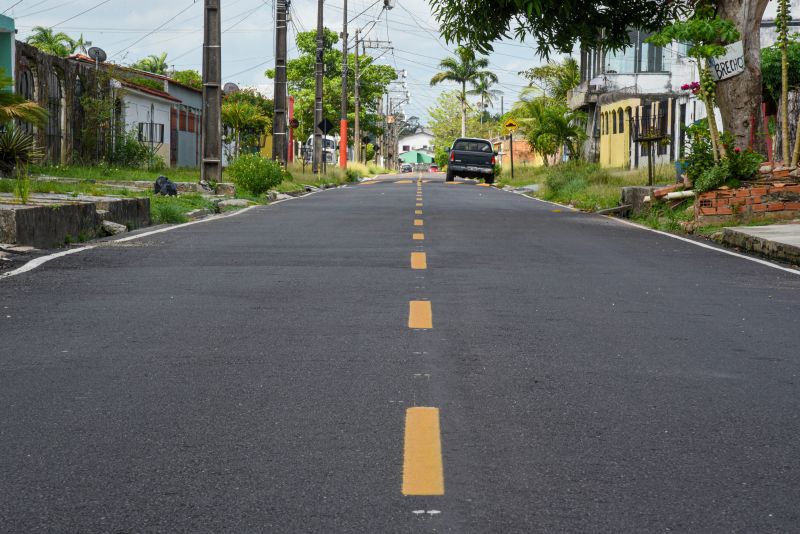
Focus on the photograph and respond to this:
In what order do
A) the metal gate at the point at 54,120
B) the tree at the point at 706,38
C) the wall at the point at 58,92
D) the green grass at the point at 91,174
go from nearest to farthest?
the tree at the point at 706,38, the green grass at the point at 91,174, the wall at the point at 58,92, the metal gate at the point at 54,120

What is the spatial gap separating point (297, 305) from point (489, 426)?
3.85 m

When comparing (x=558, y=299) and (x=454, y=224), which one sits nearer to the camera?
(x=558, y=299)

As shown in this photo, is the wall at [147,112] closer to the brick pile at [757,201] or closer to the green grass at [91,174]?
the green grass at [91,174]

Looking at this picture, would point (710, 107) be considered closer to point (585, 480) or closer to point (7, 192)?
point (7, 192)

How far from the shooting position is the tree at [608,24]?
20.3m

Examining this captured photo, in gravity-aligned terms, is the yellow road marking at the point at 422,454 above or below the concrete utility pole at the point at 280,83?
below

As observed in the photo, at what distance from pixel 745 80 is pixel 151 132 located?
28563 mm

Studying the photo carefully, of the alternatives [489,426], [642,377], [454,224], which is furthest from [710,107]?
[489,426]

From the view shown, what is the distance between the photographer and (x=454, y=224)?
18594 mm

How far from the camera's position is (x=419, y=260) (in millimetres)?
12242

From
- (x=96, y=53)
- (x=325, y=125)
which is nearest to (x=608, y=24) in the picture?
(x=96, y=53)

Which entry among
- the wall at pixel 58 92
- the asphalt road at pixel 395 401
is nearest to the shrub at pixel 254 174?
the wall at pixel 58 92

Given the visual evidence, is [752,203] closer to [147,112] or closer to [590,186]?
[590,186]

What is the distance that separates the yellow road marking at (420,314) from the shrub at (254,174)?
779 inches
